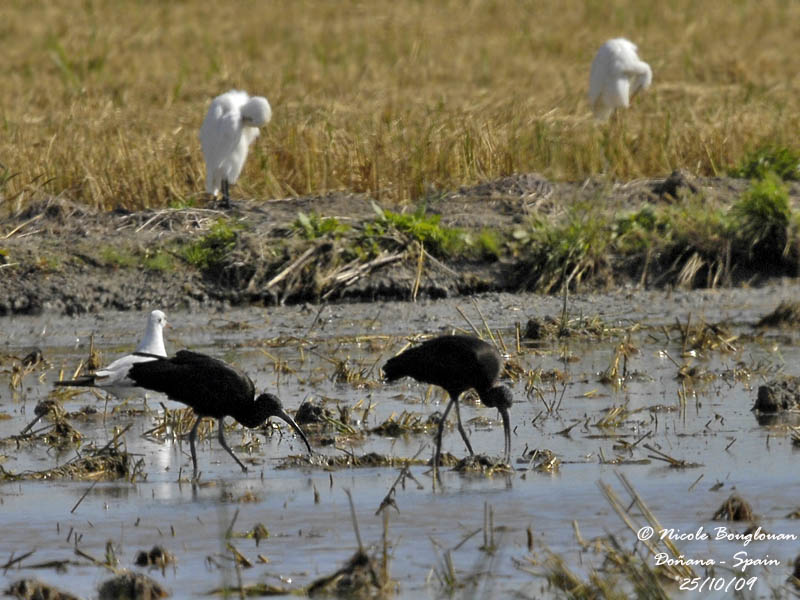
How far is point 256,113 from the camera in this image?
13.8 m

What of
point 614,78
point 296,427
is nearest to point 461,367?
point 296,427

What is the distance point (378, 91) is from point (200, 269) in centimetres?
834

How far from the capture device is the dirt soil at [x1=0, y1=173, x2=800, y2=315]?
1180 centimetres

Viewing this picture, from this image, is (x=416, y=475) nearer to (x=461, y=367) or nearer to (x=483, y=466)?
(x=483, y=466)

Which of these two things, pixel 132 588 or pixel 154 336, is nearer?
pixel 132 588

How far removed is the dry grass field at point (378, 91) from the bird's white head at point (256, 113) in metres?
0.36

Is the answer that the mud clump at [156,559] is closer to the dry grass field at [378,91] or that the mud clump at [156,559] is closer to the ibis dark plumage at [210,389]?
the ibis dark plumage at [210,389]

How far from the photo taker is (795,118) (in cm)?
1535

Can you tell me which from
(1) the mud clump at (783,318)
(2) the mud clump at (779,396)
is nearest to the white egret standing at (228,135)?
(1) the mud clump at (783,318)

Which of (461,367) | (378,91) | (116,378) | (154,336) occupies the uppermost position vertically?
(461,367)

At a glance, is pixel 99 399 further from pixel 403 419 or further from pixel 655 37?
pixel 655 37

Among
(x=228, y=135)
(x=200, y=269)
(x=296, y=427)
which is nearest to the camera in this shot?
(x=296, y=427)

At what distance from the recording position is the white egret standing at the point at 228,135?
43.0 feet

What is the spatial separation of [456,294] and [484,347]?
14.5 feet
